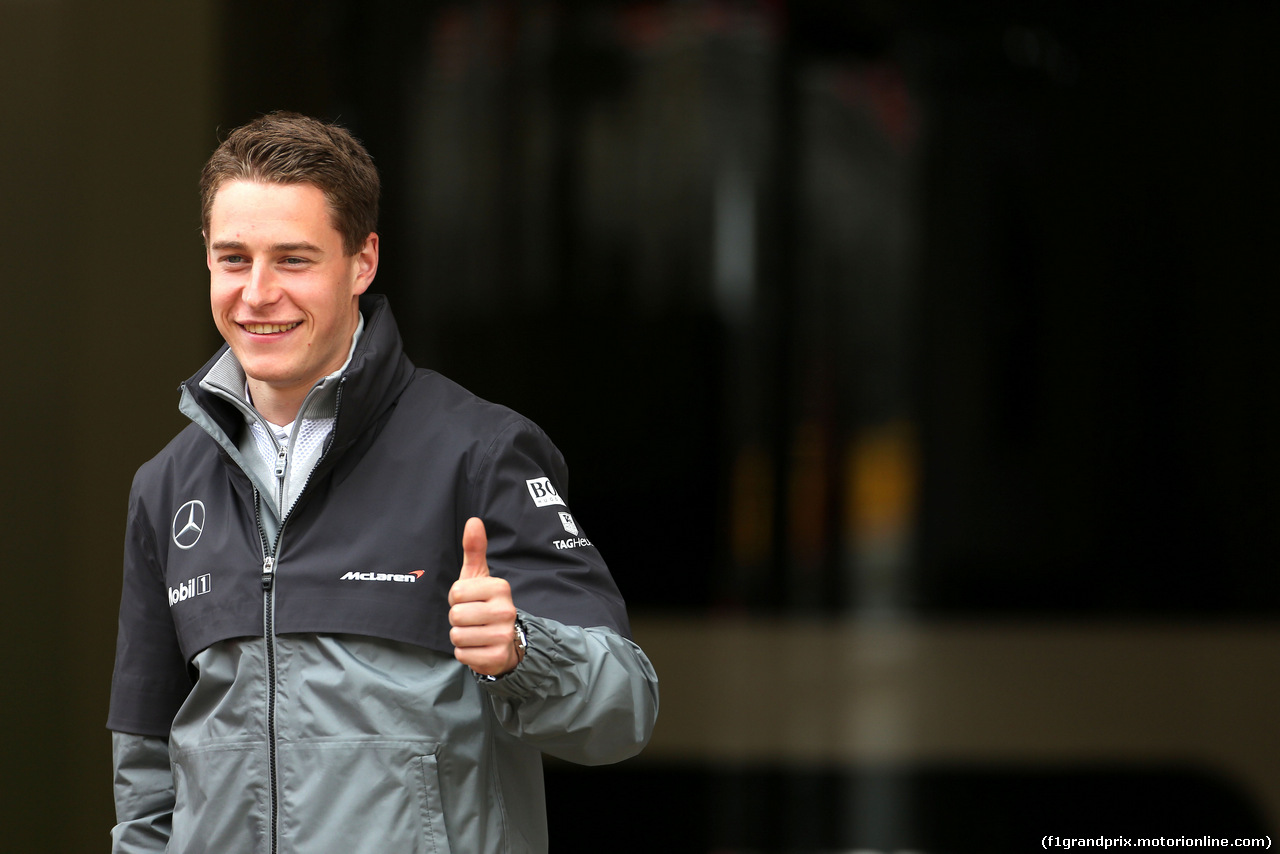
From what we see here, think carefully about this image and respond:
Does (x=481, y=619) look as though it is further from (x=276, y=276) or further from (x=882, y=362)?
(x=882, y=362)

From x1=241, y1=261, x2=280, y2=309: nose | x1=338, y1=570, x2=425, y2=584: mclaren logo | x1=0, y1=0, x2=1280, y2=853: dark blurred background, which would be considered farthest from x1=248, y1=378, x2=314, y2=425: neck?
x1=0, y1=0, x2=1280, y2=853: dark blurred background

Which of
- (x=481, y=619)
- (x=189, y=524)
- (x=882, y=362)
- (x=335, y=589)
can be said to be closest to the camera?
(x=481, y=619)

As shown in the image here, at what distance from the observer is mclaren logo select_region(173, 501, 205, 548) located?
4.91 feet

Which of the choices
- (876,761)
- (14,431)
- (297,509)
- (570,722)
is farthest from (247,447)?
(876,761)

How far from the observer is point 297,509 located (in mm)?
1438

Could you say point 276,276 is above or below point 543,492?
above

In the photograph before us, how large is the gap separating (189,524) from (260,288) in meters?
0.29

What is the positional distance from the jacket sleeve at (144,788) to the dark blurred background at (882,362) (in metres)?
3.10

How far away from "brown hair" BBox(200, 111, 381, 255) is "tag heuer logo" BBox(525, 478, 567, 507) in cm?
34

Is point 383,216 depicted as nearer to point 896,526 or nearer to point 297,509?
point 896,526

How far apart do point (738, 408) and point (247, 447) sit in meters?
3.68

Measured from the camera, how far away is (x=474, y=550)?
4.21 feet

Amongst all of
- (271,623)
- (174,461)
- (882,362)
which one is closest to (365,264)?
(174,461)

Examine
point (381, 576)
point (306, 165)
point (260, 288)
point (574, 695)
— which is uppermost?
point (306, 165)
